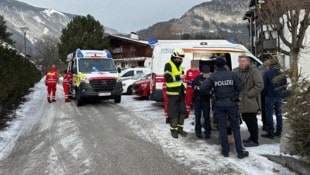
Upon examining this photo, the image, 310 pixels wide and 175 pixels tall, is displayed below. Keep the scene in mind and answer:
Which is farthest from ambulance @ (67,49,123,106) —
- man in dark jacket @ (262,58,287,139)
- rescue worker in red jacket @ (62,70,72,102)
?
man in dark jacket @ (262,58,287,139)

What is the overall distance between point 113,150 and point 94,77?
8887mm

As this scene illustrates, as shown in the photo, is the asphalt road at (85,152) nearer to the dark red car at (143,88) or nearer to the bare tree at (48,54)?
the dark red car at (143,88)

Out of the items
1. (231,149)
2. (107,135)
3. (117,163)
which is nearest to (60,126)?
(107,135)

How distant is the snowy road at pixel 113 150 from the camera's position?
22.2 feet

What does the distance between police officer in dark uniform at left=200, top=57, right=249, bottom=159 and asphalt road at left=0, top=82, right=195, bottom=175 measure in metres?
1.14

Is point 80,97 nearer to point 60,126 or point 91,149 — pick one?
point 60,126

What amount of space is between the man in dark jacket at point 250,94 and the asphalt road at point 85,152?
6.13ft

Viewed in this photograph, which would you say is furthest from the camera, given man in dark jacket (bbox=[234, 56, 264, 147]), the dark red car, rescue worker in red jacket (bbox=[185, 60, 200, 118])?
the dark red car

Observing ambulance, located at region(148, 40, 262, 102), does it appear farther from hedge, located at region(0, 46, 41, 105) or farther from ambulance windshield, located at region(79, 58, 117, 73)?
hedge, located at region(0, 46, 41, 105)

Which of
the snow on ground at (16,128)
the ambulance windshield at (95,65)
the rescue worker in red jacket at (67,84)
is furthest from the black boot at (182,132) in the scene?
the rescue worker in red jacket at (67,84)

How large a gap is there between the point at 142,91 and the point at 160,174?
1182 cm

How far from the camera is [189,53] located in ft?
45.6

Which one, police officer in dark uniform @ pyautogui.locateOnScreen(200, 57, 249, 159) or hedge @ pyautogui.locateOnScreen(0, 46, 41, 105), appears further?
hedge @ pyautogui.locateOnScreen(0, 46, 41, 105)

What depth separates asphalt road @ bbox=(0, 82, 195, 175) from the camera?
22.4ft
